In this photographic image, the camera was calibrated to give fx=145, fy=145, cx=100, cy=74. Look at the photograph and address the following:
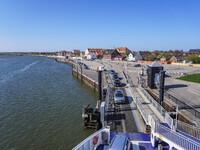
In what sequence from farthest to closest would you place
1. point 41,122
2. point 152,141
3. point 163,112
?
point 41,122 < point 163,112 < point 152,141

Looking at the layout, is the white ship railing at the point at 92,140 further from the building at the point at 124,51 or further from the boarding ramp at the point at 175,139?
the building at the point at 124,51

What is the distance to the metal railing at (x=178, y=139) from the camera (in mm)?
7877

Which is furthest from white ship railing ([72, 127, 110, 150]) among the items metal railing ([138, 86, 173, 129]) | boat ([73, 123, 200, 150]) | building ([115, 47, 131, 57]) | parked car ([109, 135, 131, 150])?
building ([115, 47, 131, 57])

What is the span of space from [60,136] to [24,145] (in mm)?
3299

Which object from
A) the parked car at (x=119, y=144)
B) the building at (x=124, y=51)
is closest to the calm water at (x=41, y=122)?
the parked car at (x=119, y=144)

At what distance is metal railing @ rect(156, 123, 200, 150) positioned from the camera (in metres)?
7.88

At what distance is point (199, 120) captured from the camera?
14234mm

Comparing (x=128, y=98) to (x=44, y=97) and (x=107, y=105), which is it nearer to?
(x=107, y=105)

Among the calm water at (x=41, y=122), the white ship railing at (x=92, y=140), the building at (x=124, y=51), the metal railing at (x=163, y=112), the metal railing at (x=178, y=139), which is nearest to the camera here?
the metal railing at (x=178, y=139)

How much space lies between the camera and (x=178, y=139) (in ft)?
28.5

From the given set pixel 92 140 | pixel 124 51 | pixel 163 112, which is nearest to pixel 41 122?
pixel 92 140

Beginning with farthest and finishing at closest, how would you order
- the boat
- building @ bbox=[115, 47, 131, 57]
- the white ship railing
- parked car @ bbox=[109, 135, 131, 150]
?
building @ bbox=[115, 47, 131, 57] → the white ship railing → the boat → parked car @ bbox=[109, 135, 131, 150]

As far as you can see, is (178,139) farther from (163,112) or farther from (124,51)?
(124,51)

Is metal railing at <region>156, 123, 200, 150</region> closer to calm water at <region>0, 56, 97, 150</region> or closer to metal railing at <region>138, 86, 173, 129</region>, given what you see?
metal railing at <region>138, 86, 173, 129</region>
